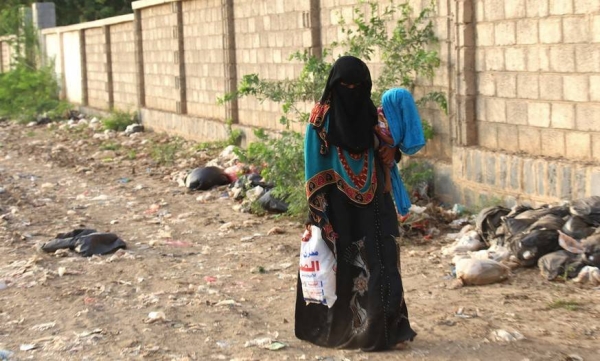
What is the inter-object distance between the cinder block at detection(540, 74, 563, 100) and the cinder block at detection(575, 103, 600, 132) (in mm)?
232

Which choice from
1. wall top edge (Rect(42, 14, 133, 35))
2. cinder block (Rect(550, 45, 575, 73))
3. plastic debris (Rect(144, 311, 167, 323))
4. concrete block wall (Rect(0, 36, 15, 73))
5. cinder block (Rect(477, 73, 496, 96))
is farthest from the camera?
concrete block wall (Rect(0, 36, 15, 73))

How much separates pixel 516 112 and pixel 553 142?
1.64ft

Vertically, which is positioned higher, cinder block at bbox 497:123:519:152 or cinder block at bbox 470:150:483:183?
cinder block at bbox 497:123:519:152

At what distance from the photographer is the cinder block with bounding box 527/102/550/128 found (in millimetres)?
7562

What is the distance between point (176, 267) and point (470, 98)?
9.24 ft

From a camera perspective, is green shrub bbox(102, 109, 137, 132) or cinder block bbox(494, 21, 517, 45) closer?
cinder block bbox(494, 21, 517, 45)

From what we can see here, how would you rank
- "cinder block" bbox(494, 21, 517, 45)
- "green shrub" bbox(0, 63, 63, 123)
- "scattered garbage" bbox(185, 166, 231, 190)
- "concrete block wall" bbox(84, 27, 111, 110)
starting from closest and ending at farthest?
"cinder block" bbox(494, 21, 517, 45) → "scattered garbage" bbox(185, 166, 231, 190) → "concrete block wall" bbox(84, 27, 111, 110) → "green shrub" bbox(0, 63, 63, 123)

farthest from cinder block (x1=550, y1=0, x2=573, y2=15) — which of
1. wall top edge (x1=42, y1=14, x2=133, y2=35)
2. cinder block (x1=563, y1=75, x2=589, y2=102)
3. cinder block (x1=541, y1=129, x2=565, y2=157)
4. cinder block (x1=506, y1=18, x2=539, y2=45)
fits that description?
wall top edge (x1=42, y1=14, x2=133, y2=35)

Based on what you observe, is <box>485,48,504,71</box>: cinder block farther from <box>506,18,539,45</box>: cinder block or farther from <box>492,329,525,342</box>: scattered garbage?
<box>492,329,525,342</box>: scattered garbage

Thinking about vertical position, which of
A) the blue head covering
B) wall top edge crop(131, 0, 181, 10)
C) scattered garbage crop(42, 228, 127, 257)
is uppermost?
wall top edge crop(131, 0, 181, 10)

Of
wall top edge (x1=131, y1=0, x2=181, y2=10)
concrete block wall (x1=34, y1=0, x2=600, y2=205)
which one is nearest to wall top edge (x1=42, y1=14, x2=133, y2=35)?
wall top edge (x1=131, y1=0, x2=181, y2=10)

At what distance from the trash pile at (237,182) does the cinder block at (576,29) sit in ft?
10.6

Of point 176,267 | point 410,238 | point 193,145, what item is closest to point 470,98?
point 410,238

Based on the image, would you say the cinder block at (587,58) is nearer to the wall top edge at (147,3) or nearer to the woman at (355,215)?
the woman at (355,215)
